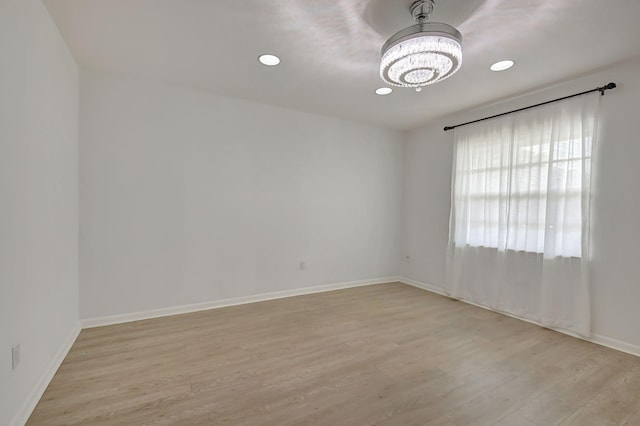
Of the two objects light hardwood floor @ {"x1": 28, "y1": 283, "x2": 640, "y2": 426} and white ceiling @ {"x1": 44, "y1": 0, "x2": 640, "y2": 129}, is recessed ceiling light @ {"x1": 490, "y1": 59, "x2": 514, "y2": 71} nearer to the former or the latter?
white ceiling @ {"x1": 44, "y1": 0, "x2": 640, "y2": 129}

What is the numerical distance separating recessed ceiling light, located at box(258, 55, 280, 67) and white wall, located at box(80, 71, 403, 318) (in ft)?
3.50

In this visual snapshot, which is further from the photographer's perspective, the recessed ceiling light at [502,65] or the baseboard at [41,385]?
the recessed ceiling light at [502,65]

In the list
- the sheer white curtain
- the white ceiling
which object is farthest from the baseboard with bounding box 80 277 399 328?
the white ceiling

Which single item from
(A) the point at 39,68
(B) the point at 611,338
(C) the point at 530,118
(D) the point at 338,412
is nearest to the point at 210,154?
(A) the point at 39,68

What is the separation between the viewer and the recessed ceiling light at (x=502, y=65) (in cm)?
258

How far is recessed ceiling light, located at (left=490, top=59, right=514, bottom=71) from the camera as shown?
258 cm

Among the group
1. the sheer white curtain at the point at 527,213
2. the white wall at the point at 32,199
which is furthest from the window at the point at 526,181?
the white wall at the point at 32,199

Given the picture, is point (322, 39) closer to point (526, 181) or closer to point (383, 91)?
point (383, 91)

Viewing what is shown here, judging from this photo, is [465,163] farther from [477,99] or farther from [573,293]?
[573,293]

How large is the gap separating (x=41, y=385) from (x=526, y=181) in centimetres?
471

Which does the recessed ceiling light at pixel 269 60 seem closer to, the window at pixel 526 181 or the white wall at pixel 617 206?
the window at pixel 526 181

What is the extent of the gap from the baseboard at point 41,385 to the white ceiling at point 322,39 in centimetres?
255

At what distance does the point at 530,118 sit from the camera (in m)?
3.19

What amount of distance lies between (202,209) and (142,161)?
2.67 ft
